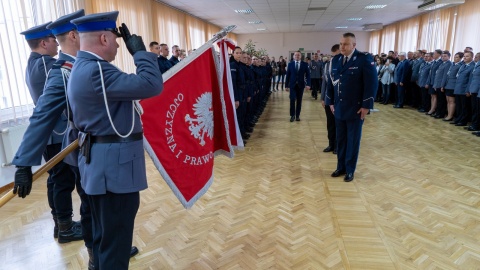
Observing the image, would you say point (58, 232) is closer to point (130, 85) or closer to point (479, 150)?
point (130, 85)

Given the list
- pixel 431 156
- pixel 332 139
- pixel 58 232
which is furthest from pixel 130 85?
pixel 431 156

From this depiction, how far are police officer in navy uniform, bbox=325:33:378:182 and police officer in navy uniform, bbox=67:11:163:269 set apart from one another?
2.64 meters

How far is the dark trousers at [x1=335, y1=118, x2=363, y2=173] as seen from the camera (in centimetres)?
359

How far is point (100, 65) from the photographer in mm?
1332

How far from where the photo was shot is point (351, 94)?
3535mm

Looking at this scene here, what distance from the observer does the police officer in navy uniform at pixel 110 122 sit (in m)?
1.33

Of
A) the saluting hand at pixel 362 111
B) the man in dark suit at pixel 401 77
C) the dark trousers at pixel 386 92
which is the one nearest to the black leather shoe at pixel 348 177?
the saluting hand at pixel 362 111

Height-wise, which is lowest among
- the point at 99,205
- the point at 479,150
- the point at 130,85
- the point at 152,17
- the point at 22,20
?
the point at 479,150

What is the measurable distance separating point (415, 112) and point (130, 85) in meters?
9.12

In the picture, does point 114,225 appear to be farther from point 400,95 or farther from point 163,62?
point 400,95

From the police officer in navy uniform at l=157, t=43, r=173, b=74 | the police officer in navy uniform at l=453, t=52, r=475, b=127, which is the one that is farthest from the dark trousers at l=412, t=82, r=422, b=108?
the police officer in navy uniform at l=157, t=43, r=173, b=74

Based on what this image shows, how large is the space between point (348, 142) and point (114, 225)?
285cm

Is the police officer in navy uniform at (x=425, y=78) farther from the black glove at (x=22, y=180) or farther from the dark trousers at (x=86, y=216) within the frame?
the black glove at (x=22, y=180)

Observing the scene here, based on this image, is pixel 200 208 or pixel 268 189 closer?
pixel 200 208
